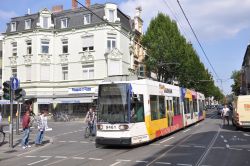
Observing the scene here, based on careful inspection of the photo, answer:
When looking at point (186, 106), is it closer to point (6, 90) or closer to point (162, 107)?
point (162, 107)

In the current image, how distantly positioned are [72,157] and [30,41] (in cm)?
3828

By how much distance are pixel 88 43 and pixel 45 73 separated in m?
6.87

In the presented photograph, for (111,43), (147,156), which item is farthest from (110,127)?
(111,43)

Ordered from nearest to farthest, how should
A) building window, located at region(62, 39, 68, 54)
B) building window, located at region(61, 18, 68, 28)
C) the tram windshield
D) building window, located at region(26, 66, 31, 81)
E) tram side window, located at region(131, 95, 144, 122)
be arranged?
the tram windshield < tram side window, located at region(131, 95, 144, 122) < building window, located at region(62, 39, 68, 54) < building window, located at region(61, 18, 68, 28) < building window, located at region(26, 66, 31, 81)

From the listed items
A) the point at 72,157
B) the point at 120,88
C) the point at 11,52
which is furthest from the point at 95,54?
the point at 72,157

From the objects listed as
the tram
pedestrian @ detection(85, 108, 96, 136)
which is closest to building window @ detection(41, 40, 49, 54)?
pedestrian @ detection(85, 108, 96, 136)

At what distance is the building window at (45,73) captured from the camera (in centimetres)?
4966

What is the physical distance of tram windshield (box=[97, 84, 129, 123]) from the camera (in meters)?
16.4

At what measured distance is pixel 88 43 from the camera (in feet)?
158

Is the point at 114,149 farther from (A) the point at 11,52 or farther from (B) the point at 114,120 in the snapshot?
(A) the point at 11,52

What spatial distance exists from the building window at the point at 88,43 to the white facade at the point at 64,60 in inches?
4.7

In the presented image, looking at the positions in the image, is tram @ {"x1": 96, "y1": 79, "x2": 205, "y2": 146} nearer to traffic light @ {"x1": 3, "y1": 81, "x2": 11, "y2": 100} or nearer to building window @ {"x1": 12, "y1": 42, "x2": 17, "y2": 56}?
traffic light @ {"x1": 3, "y1": 81, "x2": 11, "y2": 100}

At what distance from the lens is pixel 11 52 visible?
52.0 m

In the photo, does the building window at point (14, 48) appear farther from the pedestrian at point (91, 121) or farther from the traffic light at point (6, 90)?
the traffic light at point (6, 90)
